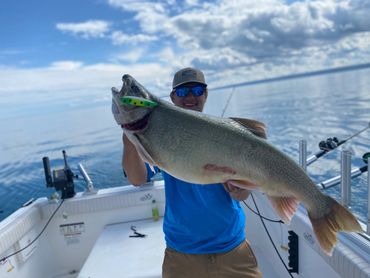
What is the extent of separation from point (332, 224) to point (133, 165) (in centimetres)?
160

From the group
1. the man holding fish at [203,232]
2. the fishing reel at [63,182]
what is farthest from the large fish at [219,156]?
the fishing reel at [63,182]

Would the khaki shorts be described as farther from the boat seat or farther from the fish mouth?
the boat seat

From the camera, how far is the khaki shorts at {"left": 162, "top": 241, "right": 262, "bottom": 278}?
8.23ft

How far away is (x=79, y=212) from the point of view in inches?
200

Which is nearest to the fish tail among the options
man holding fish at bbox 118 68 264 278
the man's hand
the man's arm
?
the man's hand

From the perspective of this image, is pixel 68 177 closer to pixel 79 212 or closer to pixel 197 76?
pixel 79 212

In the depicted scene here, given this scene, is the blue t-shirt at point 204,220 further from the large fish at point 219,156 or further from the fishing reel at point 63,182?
the fishing reel at point 63,182

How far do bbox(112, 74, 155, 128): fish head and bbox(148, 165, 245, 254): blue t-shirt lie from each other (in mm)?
814

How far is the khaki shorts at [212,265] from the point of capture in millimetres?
2510

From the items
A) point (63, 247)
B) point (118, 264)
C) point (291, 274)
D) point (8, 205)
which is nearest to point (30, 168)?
point (8, 205)

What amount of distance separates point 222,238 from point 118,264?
2.15m

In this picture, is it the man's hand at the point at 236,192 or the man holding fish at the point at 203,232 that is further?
the man holding fish at the point at 203,232

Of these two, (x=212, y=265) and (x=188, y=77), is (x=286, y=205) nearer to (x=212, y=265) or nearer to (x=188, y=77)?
(x=212, y=265)

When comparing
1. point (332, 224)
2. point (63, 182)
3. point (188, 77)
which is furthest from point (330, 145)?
point (63, 182)
